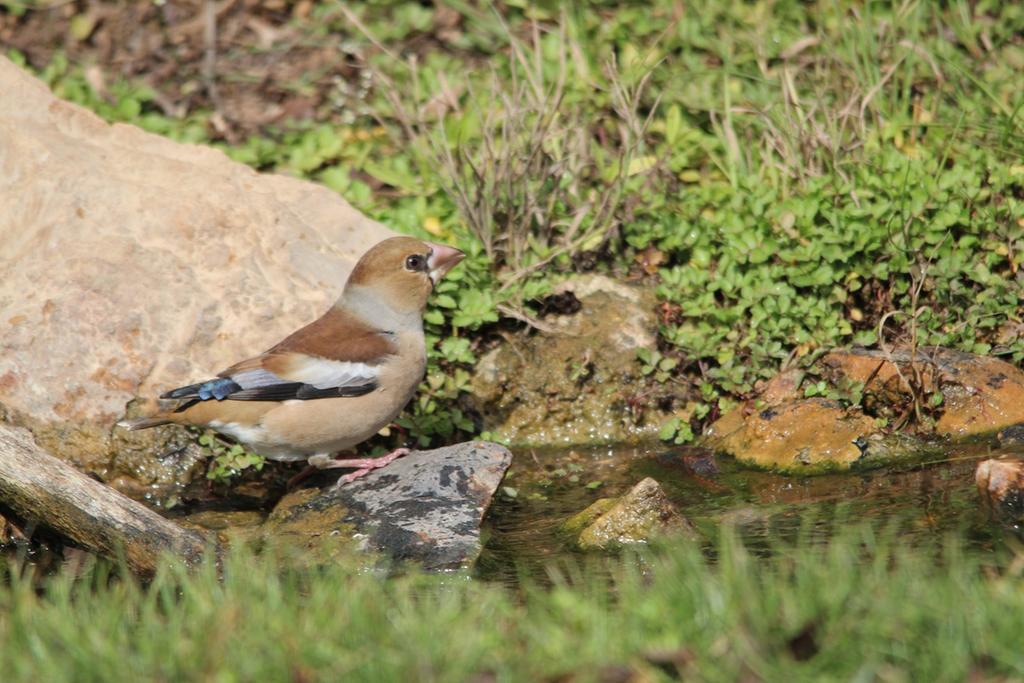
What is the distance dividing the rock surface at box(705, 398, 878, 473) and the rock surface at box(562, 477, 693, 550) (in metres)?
0.99

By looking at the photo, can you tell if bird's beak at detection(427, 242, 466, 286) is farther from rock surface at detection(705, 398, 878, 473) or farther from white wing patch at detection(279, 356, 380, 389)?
rock surface at detection(705, 398, 878, 473)

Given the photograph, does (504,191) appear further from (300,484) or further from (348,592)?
(348,592)

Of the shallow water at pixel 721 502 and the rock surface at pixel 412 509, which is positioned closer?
the shallow water at pixel 721 502

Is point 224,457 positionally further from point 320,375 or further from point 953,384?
point 953,384

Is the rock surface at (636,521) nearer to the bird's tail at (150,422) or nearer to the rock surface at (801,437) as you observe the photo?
the rock surface at (801,437)

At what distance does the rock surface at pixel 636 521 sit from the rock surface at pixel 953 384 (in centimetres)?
153

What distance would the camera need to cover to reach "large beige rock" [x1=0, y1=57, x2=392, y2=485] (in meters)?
6.08

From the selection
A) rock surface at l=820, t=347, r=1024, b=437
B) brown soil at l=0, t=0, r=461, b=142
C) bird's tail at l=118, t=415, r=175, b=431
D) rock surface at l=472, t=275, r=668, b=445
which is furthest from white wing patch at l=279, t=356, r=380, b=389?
brown soil at l=0, t=0, r=461, b=142

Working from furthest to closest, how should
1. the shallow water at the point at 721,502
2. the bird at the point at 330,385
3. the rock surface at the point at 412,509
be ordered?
the bird at the point at 330,385
the rock surface at the point at 412,509
the shallow water at the point at 721,502

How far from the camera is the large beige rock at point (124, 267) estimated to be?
608 centimetres

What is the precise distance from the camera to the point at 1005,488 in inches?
194

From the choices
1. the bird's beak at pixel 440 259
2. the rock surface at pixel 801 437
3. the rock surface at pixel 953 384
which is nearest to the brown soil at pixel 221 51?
the bird's beak at pixel 440 259

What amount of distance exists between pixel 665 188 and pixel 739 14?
6.57 feet

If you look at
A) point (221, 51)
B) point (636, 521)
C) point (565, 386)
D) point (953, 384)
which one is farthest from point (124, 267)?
point (221, 51)
